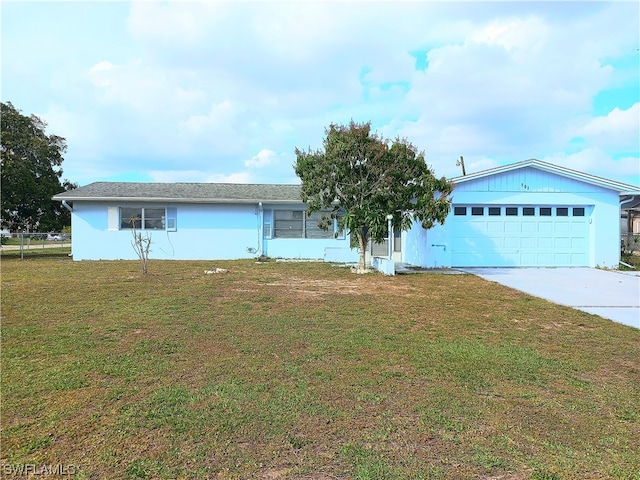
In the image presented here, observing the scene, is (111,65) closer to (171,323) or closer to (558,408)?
(171,323)

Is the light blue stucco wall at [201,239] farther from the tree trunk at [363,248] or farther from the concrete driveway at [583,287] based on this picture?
the concrete driveway at [583,287]

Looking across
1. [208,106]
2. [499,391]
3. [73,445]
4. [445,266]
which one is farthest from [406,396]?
[208,106]

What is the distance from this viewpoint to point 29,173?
1955 centimetres

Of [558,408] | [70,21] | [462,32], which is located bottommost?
[558,408]

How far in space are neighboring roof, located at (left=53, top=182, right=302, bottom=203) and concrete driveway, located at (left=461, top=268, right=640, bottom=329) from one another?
Answer: 8.94m

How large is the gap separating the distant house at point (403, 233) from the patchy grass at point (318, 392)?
318 inches

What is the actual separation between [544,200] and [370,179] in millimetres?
7051

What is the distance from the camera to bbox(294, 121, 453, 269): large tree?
1230cm

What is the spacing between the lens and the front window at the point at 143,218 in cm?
1805

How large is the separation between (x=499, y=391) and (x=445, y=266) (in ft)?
38.8

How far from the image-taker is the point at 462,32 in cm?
1099

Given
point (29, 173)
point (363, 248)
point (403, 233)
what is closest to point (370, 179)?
point (363, 248)

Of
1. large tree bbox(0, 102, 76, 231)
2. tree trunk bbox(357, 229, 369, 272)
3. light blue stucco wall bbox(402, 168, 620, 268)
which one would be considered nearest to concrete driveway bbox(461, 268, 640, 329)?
light blue stucco wall bbox(402, 168, 620, 268)

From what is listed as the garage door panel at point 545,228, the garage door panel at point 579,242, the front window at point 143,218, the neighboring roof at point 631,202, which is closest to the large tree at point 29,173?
the front window at point 143,218
